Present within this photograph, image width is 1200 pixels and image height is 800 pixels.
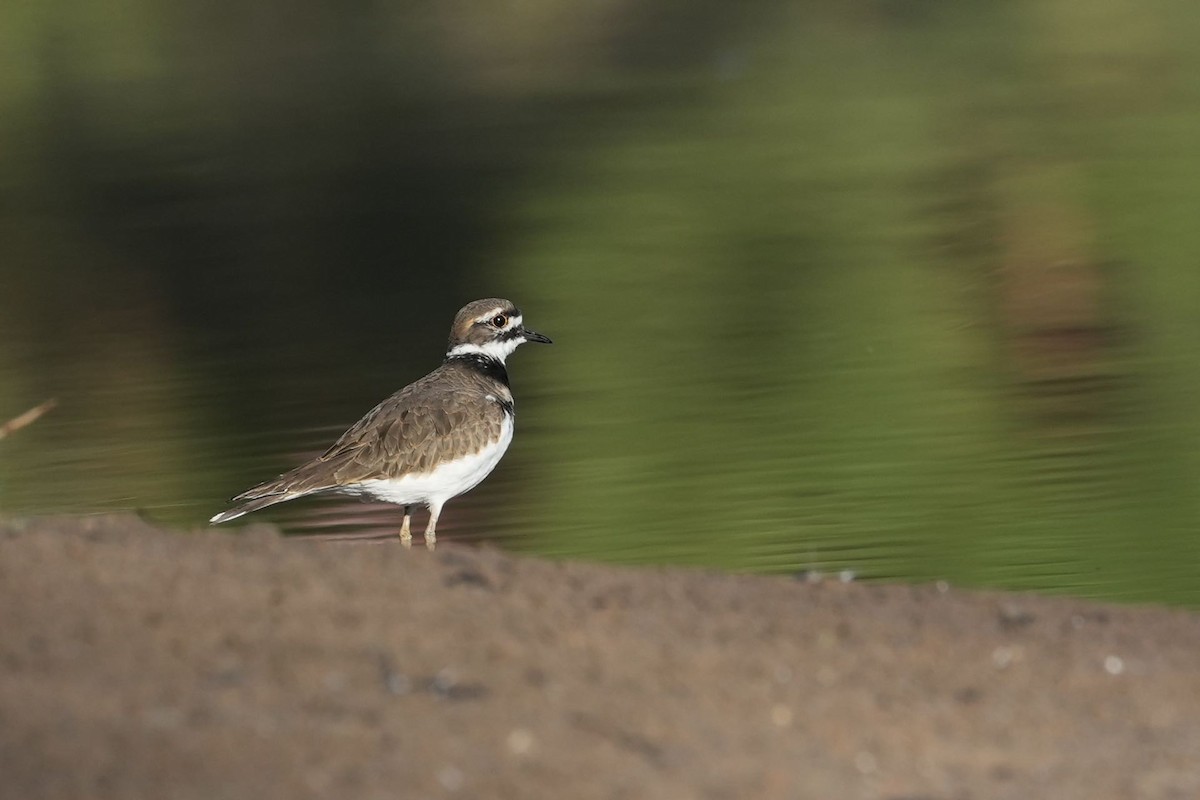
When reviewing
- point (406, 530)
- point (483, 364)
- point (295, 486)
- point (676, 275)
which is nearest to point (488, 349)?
point (483, 364)

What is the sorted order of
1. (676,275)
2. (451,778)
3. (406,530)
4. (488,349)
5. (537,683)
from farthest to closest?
(676,275)
(488,349)
(406,530)
(537,683)
(451,778)

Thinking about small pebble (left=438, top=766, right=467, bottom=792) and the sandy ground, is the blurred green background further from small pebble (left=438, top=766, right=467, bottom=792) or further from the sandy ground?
small pebble (left=438, top=766, right=467, bottom=792)

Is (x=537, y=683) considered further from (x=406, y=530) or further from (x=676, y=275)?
(x=676, y=275)

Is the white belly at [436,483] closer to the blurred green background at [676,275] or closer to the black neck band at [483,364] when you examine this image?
the blurred green background at [676,275]

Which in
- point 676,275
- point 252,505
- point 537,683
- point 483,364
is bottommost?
point 676,275

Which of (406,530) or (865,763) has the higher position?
(865,763)

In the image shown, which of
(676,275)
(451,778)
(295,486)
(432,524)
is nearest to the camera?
(451,778)

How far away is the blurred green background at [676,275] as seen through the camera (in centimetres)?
1063

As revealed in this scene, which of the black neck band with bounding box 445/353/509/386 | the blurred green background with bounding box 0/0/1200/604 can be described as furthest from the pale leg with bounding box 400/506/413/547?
the black neck band with bounding box 445/353/509/386

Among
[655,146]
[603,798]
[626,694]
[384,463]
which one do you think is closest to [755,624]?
[626,694]

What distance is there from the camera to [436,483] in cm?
920

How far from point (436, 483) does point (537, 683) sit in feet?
11.9

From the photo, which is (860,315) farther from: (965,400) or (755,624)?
(755,624)

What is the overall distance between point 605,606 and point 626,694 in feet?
2.59
